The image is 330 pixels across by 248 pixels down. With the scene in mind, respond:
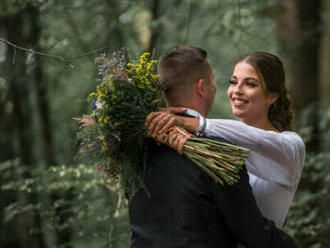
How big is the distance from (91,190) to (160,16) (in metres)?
2.38

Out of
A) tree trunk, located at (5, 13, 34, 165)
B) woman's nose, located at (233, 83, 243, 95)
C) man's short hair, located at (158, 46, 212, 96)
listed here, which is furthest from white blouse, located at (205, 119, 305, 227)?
tree trunk, located at (5, 13, 34, 165)

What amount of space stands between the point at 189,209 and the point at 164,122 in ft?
1.40

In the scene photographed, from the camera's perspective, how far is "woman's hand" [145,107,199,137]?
7.22ft

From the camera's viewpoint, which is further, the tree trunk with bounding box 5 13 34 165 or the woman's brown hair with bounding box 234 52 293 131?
the tree trunk with bounding box 5 13 34 165

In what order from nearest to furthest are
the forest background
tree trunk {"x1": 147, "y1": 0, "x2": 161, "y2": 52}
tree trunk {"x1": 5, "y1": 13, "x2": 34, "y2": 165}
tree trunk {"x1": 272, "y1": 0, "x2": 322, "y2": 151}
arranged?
the forest background
tree trunk {"x1": 147, "y1": 0, "x2": 161, "y2": 52}
tree trunk {"x1": 272, "y1": 0, "x2": 322, "y2": 151}
tree trunk {"x1": 5, "y1": 13, "x2": 34, "y2": 165}

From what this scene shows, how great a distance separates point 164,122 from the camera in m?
2.21

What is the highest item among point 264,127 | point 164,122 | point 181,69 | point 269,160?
point 181,69

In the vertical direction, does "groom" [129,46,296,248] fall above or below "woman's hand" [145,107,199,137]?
below

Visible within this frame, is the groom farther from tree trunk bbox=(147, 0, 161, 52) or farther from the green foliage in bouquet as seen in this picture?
tree trunk bbox=(147, 0, 161, 52)

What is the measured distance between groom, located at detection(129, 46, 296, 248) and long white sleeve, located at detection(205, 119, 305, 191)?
0.58 feet

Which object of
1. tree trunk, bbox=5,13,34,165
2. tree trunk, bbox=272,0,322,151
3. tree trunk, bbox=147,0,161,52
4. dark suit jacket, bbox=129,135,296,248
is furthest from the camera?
tree trunk, bbox=5,13,34,165

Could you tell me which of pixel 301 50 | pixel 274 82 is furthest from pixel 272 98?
pixel 301 50

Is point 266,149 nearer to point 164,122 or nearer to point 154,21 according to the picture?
point 164,122

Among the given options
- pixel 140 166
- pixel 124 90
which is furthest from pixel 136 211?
pixel 124 90
